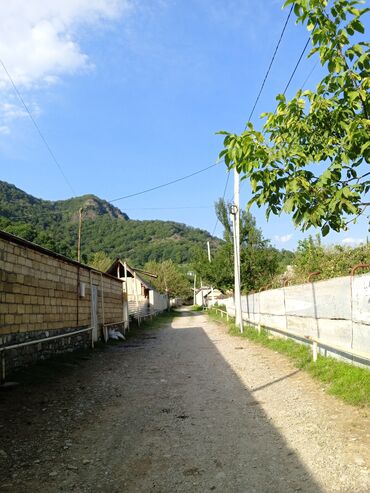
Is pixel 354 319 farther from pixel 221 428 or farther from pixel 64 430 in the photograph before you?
pixel 64 430

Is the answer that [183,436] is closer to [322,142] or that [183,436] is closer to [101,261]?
[322,142]

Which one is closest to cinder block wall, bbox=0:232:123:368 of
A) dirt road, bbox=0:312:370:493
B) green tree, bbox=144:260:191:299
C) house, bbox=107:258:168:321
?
dirt road, bbox=0:312:370:493

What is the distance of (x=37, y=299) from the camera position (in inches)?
359

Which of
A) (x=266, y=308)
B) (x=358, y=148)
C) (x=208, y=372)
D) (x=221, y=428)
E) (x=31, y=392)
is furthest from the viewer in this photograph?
(x=266, y=308)

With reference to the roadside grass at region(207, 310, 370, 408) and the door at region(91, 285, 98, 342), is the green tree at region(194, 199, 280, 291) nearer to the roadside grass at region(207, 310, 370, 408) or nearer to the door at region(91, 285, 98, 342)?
the door at region(91, 285, 98, 342)

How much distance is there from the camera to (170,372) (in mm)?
9078

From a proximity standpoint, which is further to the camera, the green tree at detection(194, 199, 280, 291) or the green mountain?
the green mountain

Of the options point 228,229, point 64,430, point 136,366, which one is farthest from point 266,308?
point 228,229

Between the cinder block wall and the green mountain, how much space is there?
1694cm

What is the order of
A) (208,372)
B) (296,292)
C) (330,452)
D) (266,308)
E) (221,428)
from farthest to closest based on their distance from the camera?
1. (266,308)
2. (296,292)
3. (208,372)
4. (221,428)
5. (330,452)

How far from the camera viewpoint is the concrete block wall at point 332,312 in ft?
21.5

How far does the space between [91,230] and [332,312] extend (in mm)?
49538

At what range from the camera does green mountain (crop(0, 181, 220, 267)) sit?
34.5 meters

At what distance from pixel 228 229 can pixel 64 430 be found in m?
28.5
